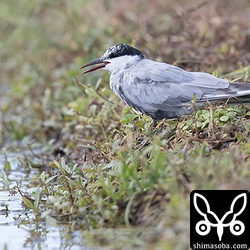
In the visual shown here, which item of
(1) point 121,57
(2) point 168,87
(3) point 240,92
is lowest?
(3) point 240,92

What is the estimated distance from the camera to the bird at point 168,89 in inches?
219

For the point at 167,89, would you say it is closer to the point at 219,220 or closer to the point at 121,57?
the point at 121,57

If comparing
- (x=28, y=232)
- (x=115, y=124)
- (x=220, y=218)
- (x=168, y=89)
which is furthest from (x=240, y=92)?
(x=28, y=232)

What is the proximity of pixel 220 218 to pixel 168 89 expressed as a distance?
153 centimetres

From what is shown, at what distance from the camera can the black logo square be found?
4.23 metres

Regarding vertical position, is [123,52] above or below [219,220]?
above

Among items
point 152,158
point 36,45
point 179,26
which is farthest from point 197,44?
point 152,158

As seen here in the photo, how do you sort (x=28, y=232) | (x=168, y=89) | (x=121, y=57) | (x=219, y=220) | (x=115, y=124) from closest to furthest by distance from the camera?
(x=219, y=220), (x=28, y=232), (x=168, y=89), (x=121, y=57), (x=115, y=124)

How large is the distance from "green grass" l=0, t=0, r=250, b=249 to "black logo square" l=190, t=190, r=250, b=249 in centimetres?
7

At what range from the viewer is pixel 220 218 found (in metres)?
4.45

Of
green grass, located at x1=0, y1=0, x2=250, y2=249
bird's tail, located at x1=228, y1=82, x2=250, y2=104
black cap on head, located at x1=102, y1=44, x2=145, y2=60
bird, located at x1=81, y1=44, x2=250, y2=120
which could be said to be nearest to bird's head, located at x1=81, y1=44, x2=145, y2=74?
black cap on head, located at x1=102, y1=44, x2=145, y2=60

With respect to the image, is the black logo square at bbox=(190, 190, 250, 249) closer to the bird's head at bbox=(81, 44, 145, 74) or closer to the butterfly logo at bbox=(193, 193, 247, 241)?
the butterfly logo at bbox=(193, 193, 247, 241)

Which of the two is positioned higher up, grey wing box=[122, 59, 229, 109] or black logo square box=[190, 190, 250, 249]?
grey wing box=[122, 59, 229, 109]

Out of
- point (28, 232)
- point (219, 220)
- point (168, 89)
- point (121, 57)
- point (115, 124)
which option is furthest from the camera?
point (115, 124)
